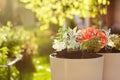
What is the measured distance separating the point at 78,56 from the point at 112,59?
195 millimetres

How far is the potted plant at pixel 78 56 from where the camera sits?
111 cm

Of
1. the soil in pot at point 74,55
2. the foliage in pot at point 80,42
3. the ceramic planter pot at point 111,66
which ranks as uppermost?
the foliage in pot at point 80,42

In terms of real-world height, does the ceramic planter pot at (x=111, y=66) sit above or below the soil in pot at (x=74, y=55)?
below

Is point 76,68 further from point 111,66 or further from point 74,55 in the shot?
point 111,66

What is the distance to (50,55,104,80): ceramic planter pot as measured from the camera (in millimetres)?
1102

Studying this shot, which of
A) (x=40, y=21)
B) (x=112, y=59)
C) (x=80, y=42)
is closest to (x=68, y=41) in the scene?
(x=80, y=42)

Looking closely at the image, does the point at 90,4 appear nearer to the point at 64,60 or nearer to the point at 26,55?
the point at 26,55

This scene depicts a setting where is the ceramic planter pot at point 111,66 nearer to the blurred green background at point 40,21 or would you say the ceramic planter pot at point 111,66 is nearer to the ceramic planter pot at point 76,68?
the ceramic planter pot at point 76,68

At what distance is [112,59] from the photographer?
124 centimetres

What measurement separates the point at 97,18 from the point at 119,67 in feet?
3.69

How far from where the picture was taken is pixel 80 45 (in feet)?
3.88

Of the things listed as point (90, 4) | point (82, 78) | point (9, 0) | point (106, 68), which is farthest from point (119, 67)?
point (9, 0)

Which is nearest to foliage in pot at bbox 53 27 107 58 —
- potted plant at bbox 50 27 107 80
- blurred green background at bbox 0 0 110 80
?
potted plant at bbox 50 27 107 80

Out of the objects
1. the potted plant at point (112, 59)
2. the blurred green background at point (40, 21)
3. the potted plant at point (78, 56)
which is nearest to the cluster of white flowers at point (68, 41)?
the potted plant at point (78, 56)
